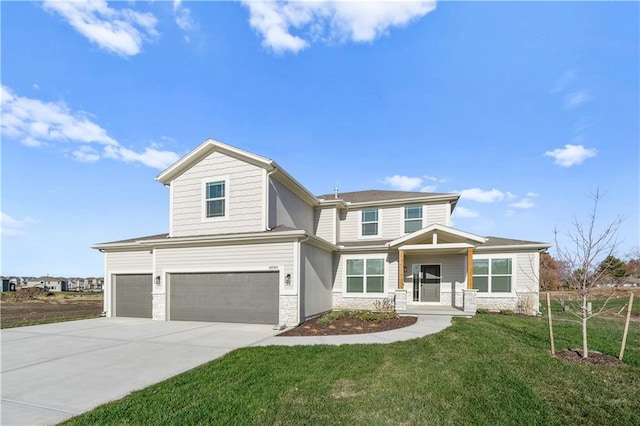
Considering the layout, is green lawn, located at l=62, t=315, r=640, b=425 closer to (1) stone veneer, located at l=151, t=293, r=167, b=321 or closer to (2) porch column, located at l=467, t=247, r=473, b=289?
(2) porch column, located at l=467, t=247, r=473, b=289

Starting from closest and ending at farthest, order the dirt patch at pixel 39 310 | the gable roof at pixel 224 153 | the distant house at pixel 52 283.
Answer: the gable roof at pixel 224 153 → the dirt patch at pixel 39 310 → the distant house at pixel 52 283

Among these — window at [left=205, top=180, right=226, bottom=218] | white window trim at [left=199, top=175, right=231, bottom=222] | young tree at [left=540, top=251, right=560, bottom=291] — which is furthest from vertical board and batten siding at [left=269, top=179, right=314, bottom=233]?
young tree at [left=540, top=251, right=560, bottom=291]

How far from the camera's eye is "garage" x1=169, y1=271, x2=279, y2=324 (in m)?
11.5

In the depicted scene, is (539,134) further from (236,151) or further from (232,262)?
(232,262)

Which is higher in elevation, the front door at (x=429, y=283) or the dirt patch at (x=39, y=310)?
the front door at (x=429, y=283)

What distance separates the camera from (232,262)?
12016 mm

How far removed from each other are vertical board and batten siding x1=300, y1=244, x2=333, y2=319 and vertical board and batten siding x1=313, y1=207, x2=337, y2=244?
138 cm

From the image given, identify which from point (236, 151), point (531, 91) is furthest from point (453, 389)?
point (531, 91)

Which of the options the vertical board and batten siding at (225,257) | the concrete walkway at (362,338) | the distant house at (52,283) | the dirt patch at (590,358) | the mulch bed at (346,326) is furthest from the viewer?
the distant house at (52,283)

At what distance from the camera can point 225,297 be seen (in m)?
12.1

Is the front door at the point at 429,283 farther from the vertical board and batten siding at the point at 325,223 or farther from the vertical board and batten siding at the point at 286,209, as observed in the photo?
the vertical board and batten siding at the point at 286,209

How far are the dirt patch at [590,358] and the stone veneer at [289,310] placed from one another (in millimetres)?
7277

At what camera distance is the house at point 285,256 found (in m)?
11.7

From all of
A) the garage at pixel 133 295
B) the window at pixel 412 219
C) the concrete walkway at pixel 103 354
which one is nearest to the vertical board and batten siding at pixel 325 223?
the window at pixel 412 219
